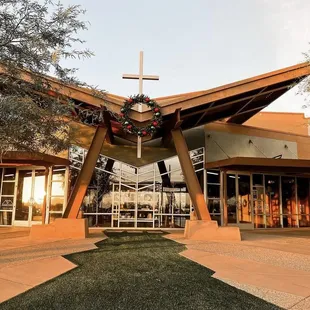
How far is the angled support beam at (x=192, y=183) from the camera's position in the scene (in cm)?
1028

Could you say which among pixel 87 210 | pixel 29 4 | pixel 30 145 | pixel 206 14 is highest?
pixel 206 14

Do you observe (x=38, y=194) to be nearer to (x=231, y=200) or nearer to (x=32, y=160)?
(x=32, y=160)

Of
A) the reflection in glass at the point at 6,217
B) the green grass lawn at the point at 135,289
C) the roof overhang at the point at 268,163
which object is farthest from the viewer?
the reflection in glass at the point at 6,217

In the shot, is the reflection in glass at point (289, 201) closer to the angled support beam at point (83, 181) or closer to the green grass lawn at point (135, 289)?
the angled support beam at point (83, 181)

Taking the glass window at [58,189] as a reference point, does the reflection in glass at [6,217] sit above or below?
below

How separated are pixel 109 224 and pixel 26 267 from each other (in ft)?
28.3

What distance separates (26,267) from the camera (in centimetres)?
562

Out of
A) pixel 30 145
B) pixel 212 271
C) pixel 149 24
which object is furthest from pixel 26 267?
pixel 149 24

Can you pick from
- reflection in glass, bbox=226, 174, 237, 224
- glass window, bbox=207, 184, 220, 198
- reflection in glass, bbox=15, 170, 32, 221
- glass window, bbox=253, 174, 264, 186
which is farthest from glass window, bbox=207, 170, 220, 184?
reflection in glass, bbox=15, 170, 32, 221

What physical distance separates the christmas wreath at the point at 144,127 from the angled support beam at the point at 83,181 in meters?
1.19

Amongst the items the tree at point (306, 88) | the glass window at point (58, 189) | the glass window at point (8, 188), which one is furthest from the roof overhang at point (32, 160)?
the tree at point (306, 88)

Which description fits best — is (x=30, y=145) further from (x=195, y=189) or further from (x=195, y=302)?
(x=195, y=189)

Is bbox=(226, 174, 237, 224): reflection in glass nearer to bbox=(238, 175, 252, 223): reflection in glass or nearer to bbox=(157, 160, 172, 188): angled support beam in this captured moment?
bbox=(238, 175, 252, 223): reflection in glass

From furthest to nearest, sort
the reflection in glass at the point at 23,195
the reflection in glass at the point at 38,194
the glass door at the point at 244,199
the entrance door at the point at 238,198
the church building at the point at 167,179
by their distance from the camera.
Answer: the glass door at the point at 244,199
the entrance door at the point at 238,198
the reflection in glass at the point at 23,195
the reflection in glass at the point at 38,194
the church building at the point at 167,179
